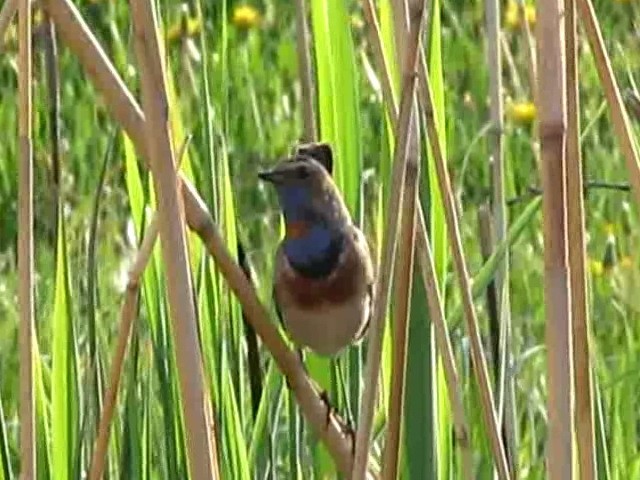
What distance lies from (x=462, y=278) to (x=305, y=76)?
1.41 ft

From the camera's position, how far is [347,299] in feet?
7.02

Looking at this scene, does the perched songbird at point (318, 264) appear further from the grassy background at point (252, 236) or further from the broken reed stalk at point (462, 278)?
the broken reed stalk at point (462, 278)

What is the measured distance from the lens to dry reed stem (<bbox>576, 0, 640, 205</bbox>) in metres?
1.60

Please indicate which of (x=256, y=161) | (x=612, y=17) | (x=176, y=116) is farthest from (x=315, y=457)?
(x=612, y=17)

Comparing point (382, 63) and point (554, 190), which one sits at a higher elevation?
point (382, 63)

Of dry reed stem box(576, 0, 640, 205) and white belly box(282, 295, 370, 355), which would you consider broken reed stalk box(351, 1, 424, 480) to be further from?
white belly box(282, 295, 370, 355)

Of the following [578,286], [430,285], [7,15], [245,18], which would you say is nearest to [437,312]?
[430,285]

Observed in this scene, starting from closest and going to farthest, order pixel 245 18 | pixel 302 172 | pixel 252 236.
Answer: pixel 302 172, pixel 252 236, pixel 245 18

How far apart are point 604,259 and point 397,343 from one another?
1.76 metres

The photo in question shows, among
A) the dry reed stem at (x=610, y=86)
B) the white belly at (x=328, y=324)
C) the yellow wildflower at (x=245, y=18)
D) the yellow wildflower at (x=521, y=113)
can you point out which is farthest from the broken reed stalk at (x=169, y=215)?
the yellow wildflower at (x=245, y=18)

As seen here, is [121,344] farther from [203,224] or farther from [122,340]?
[203,224]

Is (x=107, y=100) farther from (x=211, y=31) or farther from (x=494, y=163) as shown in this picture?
(x=211, y=31)

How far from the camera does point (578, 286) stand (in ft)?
5.15

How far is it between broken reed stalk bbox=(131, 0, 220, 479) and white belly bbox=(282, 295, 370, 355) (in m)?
0.52
